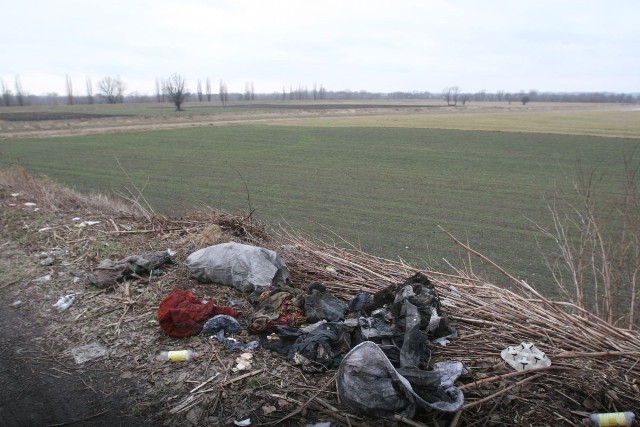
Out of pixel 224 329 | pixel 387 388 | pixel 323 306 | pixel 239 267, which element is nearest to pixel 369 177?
pixel 239 267

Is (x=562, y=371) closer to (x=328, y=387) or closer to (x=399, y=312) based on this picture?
(x=399, y=312)

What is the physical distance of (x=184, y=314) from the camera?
4.64 metres

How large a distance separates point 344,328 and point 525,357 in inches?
58.8

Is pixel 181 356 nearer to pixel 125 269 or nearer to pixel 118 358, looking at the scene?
pixel 118 358

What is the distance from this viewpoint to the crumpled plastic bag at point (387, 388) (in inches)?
132

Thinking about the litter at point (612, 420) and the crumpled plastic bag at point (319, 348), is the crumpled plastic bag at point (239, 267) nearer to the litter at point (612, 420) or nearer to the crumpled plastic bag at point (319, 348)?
the crumpled plastic bag at point (319, 348)

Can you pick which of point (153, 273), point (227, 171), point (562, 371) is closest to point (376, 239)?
point (153, 273)

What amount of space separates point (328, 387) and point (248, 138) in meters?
35.5

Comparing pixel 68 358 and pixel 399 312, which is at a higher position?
pixel 399 312

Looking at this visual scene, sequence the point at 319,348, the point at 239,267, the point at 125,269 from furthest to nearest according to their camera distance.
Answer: the point at 125,269
the point at 239,267
the point at 319,348

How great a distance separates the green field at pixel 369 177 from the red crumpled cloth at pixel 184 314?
20.6 ft

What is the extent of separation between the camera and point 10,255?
23.1 ft

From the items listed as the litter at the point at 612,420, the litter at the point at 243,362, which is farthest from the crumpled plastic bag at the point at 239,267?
the litter at the point at 612,420

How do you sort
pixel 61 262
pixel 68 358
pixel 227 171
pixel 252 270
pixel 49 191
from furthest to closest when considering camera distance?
pixel 227 171
pixel 49 191
pixel 61 262
pixel 252 270
pixel 68 358
